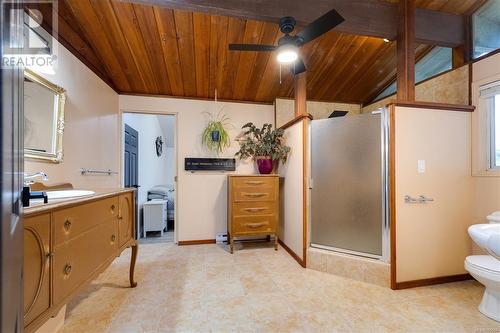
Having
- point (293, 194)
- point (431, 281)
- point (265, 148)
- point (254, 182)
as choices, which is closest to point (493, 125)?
point (431, 281)

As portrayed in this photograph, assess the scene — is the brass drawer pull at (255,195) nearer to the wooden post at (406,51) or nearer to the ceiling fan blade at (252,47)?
the ceiling fan blade at (252,47)

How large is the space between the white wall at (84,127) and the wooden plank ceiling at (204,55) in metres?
0.19

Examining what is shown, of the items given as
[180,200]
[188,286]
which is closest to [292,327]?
[188,286]

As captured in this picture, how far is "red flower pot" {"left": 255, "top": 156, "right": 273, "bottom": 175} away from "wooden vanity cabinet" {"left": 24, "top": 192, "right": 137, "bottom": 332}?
6.88 ft

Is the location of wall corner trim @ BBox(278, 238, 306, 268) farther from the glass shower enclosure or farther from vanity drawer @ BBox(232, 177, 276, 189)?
vanity drawer @ BBox(232, 177, 276, 189)

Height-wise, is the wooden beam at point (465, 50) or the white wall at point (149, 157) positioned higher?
the wooden beam at point (465, 50)

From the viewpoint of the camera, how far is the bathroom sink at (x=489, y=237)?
1.32 m

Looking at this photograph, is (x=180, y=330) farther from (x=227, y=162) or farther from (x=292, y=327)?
(x=227, y=162)

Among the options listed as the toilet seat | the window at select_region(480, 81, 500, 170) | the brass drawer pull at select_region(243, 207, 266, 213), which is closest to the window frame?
the window at select_region(480, 81, 500, 170)

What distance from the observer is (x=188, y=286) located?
2145 mm

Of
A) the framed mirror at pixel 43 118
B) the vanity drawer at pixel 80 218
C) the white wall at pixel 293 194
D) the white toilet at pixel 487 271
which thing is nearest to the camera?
the vanity drawer at pixel 80 218

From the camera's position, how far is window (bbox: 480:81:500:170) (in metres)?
2.16

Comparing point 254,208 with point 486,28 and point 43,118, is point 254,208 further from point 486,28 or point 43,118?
point 486,28

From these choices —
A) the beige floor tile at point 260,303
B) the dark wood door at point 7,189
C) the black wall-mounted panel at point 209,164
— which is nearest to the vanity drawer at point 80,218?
the dark wood door at point 7,189
